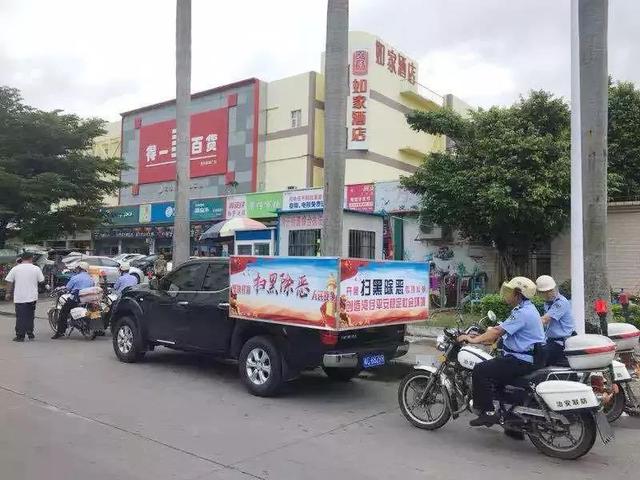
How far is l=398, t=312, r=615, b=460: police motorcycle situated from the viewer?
5.13 m

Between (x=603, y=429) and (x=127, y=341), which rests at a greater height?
→ (x=127, y=341)

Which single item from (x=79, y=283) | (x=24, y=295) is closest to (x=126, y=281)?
(x=79, y=283)

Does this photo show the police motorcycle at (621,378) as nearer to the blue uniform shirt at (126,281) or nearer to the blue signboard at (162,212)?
the blue uniform shirt at (126,281)

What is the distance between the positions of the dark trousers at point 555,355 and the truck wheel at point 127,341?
611 cm

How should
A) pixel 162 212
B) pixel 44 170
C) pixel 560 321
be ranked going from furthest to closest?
pixel 162 212 → pixel 44 170 → pixel 560 321

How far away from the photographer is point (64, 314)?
39.9ft

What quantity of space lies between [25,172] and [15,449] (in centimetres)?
1931

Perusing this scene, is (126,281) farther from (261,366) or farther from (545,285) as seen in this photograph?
(545,285)

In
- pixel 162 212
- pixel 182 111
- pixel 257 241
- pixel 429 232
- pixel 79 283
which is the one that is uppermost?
pixel 182 111

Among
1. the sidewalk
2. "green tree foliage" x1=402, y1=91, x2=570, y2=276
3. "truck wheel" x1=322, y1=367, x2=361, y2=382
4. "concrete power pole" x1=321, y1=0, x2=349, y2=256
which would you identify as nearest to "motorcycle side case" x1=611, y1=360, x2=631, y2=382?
"truck wheel" x1=322, y1=367, x2=361, y2=382

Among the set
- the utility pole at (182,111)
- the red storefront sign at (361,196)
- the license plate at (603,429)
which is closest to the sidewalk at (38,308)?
the utility pole at (182,111)

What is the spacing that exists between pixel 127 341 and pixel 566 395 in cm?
696

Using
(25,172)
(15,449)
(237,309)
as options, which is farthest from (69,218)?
(15,449)

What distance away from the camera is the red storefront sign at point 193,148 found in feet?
111
